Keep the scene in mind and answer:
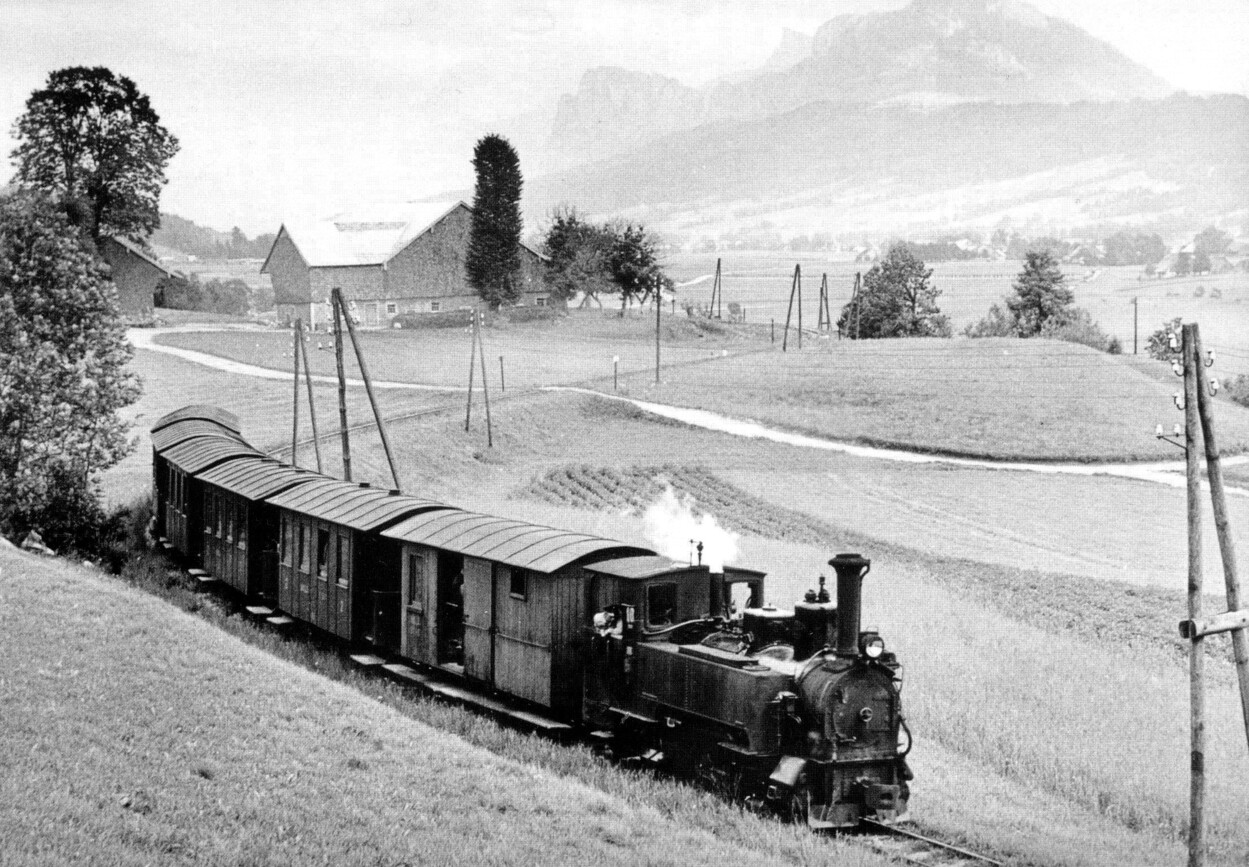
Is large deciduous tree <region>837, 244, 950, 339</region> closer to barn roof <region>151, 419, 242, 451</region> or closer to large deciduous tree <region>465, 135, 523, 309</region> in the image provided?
large deciduous tree <region>465, 135, 523, 309</region>

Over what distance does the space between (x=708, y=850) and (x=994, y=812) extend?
400 cm

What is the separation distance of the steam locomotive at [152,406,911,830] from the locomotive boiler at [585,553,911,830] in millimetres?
19

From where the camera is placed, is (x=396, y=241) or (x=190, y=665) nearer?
(x=190, y=665)

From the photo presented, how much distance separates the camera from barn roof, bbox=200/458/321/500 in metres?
22.1

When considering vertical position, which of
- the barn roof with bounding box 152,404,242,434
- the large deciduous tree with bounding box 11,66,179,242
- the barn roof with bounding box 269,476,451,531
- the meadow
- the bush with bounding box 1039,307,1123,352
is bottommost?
the meadow

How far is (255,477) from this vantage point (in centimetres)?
2314

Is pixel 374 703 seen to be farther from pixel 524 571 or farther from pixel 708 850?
pixel 708 850

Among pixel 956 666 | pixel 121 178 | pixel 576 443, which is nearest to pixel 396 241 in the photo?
pixel 121 178

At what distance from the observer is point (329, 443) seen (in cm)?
3897

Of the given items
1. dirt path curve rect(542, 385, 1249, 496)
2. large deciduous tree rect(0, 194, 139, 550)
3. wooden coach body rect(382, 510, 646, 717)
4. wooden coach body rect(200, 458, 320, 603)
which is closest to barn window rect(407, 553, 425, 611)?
wooden coach body rect(382, 510, 646, 717)

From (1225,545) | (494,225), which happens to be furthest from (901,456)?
(1225,545)

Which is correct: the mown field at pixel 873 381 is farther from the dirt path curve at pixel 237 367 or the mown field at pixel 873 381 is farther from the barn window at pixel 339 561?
the barn window at pixel 339 561

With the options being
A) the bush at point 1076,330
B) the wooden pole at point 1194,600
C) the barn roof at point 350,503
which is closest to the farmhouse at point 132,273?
the barn roof at point 350,503

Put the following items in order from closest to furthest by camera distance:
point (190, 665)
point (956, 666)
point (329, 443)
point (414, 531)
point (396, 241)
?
point (190, 665)
point (414, 531)
point (956, 666)
point (329, 443)
point (396, 241)
